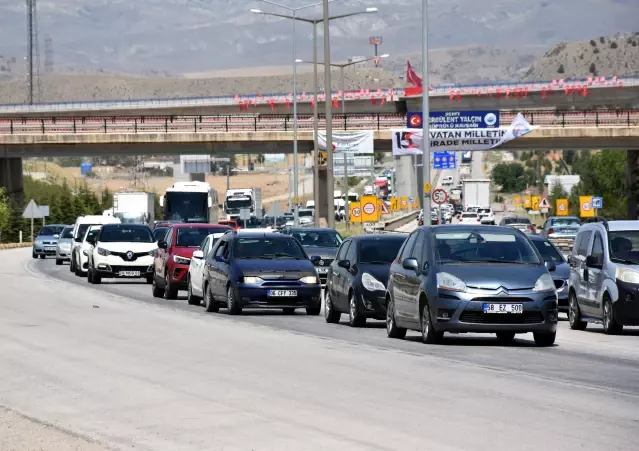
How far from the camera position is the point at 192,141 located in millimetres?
88938

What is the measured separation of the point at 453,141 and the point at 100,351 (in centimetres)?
4125

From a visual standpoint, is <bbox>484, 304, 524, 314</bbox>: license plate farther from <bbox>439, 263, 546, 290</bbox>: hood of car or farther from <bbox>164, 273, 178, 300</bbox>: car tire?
<bbox>164, 273, 178, 300</bbox>: car tire

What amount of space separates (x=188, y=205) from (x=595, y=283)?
178ft

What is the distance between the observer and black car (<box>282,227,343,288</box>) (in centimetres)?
4119

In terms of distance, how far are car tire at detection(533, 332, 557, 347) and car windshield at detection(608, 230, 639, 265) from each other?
307 centimetres

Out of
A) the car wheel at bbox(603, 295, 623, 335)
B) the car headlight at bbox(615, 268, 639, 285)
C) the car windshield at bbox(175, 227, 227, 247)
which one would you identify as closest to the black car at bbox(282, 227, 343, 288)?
the car windshield at bbox(175, 227, 227, 247)

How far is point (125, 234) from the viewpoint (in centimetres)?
4597

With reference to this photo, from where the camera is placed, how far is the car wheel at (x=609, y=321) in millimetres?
23828

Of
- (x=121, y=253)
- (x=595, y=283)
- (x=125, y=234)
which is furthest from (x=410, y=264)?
(x=125, y=234)

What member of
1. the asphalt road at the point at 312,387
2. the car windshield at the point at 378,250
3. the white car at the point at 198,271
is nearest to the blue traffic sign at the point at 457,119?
the white car at the point at 198,271

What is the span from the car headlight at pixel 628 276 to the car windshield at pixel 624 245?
1.33 feet

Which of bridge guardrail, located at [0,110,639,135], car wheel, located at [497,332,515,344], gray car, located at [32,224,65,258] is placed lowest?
gray car, located at [32,224,65,258]

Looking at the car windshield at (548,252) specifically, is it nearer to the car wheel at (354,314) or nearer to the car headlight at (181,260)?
the car wheel at (354,314)

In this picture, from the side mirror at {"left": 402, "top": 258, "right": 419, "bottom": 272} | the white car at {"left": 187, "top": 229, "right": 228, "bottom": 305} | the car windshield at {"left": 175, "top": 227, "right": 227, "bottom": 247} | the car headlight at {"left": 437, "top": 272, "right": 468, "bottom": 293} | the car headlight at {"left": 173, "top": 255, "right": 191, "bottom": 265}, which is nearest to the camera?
the car headlight at {"left": 437, "top": 272, "right": 468, "bottom": 293}
